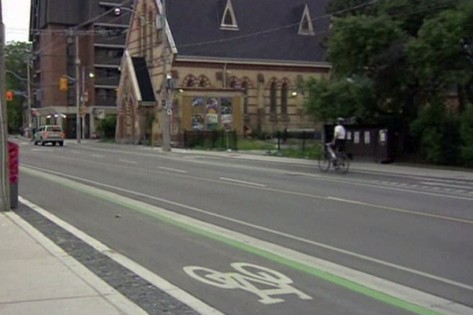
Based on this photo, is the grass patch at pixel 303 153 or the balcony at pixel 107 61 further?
the balcony at pixel 107 61

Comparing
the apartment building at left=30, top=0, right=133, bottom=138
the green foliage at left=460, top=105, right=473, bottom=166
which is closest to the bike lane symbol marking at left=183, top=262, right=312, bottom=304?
the green foliage at left=460, top=105, right=473, bottom=166

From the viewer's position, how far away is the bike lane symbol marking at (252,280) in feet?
25.5

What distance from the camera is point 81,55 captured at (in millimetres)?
96500

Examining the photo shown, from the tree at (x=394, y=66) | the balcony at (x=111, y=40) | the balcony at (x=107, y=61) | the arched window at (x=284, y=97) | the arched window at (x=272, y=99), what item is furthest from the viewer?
the balcony at (x=107, y=61)

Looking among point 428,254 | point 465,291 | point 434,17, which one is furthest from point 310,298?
point 434,17

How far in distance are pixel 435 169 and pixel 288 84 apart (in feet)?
139

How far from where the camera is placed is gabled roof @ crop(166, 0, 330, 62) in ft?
215

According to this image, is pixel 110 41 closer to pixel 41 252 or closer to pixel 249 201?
pixel 249 201

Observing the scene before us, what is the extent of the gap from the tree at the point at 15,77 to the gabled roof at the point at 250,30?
4386 centimetres

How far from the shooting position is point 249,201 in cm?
1677

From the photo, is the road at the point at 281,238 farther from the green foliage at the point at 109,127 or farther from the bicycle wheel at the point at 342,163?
the green foliage at the point at 109,127

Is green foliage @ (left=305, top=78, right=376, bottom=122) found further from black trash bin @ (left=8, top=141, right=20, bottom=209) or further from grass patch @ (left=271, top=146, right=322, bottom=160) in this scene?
black trash bin @ (left=8, top=141, right=20, bottom=209)

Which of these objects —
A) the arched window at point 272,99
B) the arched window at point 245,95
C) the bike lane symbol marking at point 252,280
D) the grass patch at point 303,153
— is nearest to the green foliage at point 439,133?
the grass patch at point 303,153

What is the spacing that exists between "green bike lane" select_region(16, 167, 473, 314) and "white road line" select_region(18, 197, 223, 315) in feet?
0.37
